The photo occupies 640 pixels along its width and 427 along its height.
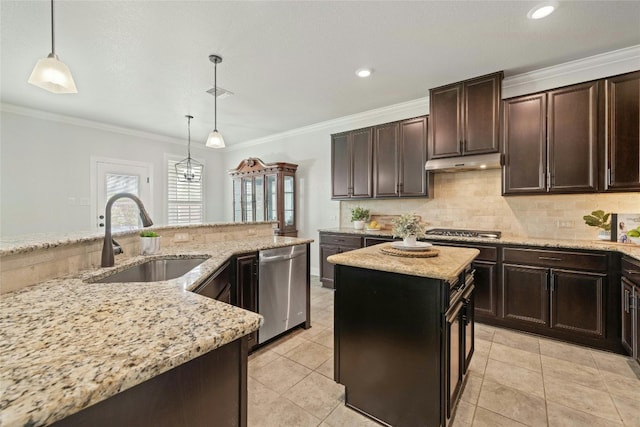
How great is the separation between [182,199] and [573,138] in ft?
20.9

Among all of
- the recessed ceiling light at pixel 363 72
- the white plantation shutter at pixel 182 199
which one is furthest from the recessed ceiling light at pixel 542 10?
the white plantation shutter at pixel 182 199

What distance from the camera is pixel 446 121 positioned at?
10.7ft

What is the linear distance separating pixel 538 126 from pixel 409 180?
1435 mm

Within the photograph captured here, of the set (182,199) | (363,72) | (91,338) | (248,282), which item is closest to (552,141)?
(363,72)

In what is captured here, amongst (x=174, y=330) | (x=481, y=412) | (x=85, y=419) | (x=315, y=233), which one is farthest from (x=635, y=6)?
(x=315, y=233)

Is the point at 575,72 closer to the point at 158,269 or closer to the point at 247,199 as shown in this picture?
the point at 158,269

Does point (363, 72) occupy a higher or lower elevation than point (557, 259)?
higher

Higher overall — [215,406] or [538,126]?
[538,126]

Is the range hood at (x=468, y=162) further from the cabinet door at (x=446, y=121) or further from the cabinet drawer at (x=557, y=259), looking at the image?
the cabinet drawer at (x=557, y=259)

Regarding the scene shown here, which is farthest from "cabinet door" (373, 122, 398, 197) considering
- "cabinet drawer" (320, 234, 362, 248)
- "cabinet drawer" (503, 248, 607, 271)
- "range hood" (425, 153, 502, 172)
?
"cabinet drawer" (503, 248, 607, 271)

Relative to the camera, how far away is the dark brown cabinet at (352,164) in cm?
405

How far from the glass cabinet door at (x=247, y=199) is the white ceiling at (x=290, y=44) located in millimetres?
1985

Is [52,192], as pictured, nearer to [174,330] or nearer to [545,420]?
[174,330]

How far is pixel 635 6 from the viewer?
2012 mm
